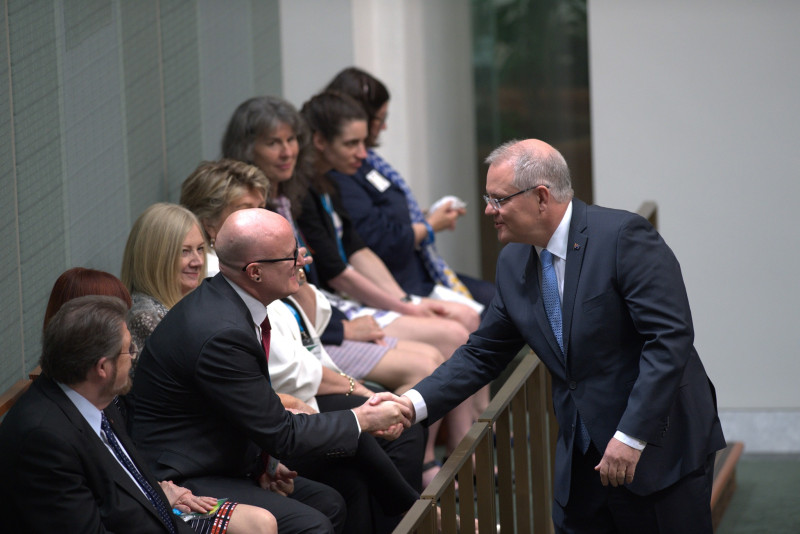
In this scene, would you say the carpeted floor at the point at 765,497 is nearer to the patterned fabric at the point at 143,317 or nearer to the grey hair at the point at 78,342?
the patterned fabric at the point at 143,317

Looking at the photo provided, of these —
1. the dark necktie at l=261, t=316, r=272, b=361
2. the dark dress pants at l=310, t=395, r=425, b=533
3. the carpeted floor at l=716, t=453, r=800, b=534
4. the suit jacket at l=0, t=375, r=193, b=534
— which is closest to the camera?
the suit jacket at l=0, t=375, r=193, b=534

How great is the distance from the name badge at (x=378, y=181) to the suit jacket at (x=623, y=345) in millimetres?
2249

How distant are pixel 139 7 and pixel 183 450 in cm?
222

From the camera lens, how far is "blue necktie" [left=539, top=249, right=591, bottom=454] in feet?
10.4

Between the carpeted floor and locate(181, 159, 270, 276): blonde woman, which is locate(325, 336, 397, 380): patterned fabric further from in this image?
the carpeted floor

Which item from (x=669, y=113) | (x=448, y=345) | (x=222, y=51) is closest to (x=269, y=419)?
(x=448, y=345)

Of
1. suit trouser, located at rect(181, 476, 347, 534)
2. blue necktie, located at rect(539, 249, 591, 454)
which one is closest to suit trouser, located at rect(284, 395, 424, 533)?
suit trouser, located at rect(181, 476, 347, 534)

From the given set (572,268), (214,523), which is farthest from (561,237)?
(214,523)

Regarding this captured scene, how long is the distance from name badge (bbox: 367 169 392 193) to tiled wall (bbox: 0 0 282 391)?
0.76 meters

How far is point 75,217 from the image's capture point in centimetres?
413

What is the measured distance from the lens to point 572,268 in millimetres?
3094

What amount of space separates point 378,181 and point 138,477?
9.29 ft

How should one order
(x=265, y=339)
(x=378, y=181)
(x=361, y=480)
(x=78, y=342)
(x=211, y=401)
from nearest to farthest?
(x=78, y=342) < (x=211, y=401) < (x=265, y=339) < (x=361, y=480) < (x=378, y=181)

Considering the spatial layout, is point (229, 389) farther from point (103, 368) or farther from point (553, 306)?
point (553, 306)
